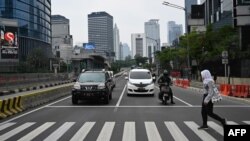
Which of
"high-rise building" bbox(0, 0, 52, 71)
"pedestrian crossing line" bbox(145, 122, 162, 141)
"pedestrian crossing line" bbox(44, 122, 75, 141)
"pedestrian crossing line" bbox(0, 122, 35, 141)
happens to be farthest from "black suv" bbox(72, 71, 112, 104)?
"high-rise building" bbox(0, 0, 52, 71)


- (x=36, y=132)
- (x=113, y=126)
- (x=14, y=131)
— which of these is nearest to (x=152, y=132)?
(x=113, y=126)

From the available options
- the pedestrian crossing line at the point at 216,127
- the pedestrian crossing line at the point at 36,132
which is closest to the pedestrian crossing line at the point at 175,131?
the pedestrian crossing line at the point at 216,127

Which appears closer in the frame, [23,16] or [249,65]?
[249,65]

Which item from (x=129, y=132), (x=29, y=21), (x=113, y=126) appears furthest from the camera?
(x=29, y=21)

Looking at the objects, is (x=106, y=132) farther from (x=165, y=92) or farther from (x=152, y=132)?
(x=165, y=92)

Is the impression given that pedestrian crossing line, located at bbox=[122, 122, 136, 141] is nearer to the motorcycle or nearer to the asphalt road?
the asphalt road

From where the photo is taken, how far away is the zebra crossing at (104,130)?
11375mm

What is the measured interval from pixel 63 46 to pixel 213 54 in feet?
384

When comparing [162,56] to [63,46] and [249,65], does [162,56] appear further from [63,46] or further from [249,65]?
[249,65]

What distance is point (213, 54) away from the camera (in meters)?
59.1

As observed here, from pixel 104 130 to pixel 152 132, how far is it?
1.38 meters

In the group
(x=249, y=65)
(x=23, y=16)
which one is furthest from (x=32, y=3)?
(x=249, y=65)

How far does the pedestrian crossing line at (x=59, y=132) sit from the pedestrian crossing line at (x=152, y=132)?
7.55 ft

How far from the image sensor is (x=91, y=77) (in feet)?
79.8
